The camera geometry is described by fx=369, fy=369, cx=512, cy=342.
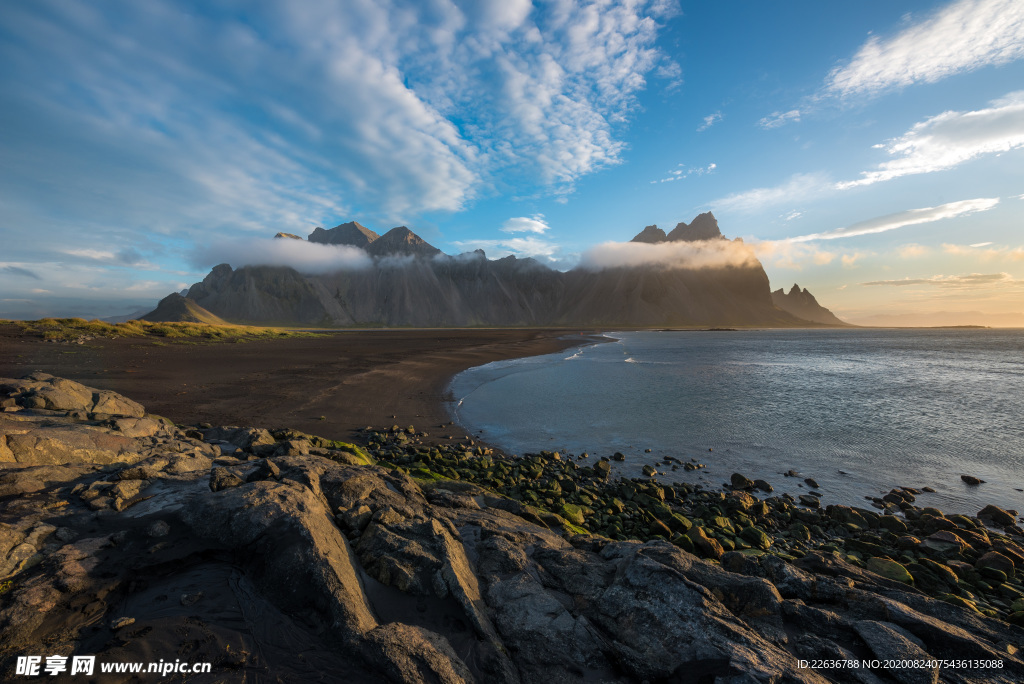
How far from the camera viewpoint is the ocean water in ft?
51.9

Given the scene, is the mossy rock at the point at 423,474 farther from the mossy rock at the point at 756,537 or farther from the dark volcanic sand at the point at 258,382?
the mossy rock at the point at 756,537

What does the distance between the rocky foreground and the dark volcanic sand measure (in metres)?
10.5

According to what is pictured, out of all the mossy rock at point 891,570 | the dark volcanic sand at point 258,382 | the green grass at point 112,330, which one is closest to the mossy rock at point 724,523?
the mossy rock at point 891,570

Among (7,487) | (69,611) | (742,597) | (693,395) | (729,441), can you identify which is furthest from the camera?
(693,395)

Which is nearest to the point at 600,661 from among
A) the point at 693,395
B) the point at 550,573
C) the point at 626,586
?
the point at 626,586

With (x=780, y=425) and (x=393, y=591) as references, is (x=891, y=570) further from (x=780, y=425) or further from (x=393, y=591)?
(x=780, y=425)

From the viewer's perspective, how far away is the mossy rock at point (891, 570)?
332 inches

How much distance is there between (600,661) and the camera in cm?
515

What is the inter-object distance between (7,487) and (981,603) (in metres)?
19.4

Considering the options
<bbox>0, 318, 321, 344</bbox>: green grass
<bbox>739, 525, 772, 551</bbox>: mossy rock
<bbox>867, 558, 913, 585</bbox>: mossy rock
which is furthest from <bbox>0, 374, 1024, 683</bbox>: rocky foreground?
<bbox>0, 318, 321, 344</bbox>: green grass

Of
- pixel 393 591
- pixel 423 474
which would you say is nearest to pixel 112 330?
pixel 423 474

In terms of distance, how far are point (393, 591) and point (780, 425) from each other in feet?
84.4

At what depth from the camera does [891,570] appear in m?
8.66

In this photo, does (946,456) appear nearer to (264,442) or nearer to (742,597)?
(742,597)
